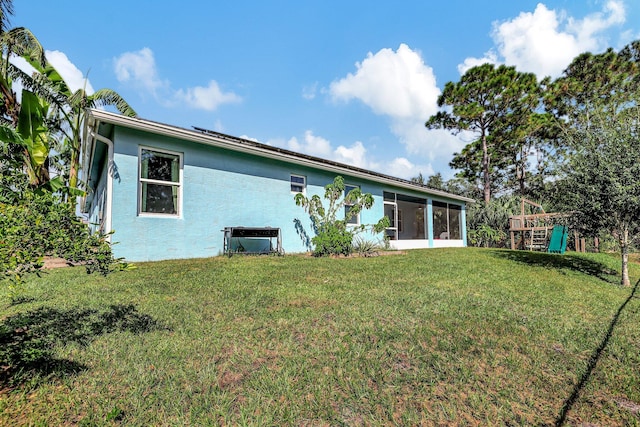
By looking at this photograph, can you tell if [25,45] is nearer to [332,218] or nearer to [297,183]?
[297,183]

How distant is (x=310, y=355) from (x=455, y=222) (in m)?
18.3

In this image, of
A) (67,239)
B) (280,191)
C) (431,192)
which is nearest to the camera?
(67,239)

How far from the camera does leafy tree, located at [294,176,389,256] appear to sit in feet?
30.2

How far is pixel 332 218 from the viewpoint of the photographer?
1046 cm

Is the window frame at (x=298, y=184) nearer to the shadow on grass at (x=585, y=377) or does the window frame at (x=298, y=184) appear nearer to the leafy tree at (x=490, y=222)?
the shadow on grass at (x=585, y=377)

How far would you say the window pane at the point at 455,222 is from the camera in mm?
18234

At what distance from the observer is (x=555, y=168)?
24.9 ft

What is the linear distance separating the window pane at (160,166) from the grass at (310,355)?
3.13 m

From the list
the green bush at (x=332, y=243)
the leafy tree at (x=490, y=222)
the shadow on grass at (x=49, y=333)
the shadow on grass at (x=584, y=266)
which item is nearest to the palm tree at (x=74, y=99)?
the green bush at (x=332, y=243)

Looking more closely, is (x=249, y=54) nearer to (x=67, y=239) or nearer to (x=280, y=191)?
(x=280, y=191)

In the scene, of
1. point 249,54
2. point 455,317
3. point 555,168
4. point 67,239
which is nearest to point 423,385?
point 455,317

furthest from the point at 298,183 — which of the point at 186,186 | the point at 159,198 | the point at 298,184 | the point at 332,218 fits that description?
the point at 159,198

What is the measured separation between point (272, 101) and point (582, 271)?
466 inches

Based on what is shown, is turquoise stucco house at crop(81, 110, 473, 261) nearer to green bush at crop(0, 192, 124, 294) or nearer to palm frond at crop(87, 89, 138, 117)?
palm frond at crop(87, 89, 138, 117)
